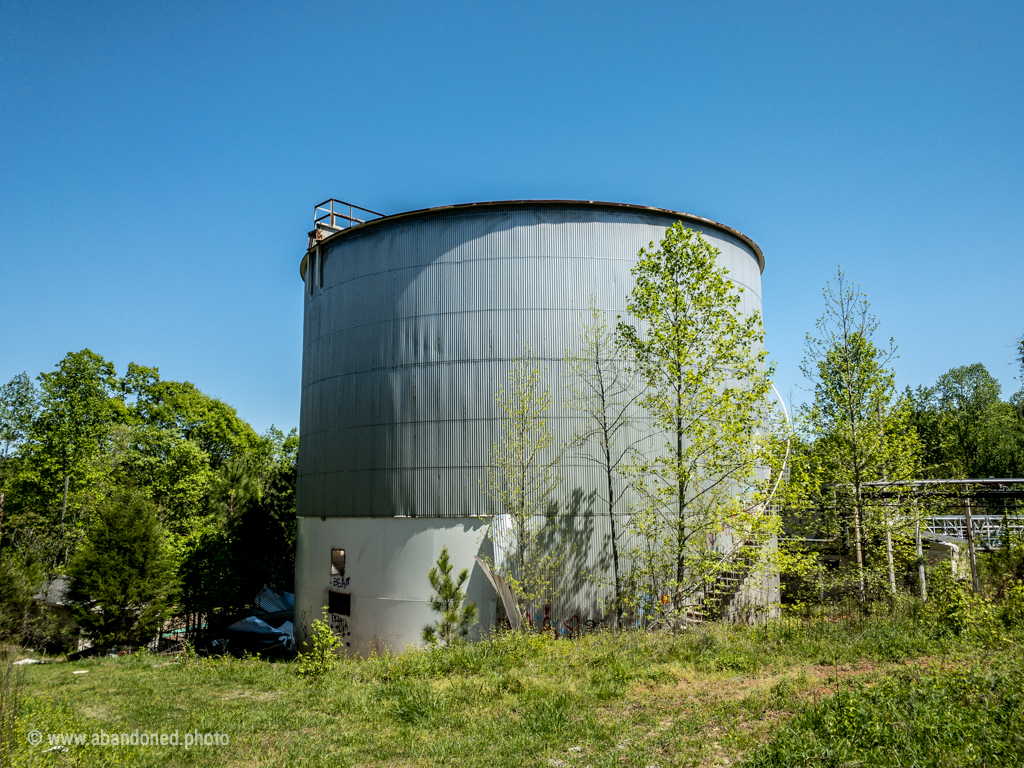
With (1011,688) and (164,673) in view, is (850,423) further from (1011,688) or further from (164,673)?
(164,673)

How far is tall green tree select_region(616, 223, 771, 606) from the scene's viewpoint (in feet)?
49.6

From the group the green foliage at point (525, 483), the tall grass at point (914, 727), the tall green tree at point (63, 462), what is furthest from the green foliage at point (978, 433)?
the tall green tree at point (63, 462)

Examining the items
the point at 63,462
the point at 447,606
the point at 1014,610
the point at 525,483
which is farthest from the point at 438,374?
the point at 63,462

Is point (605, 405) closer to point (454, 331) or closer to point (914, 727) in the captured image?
point (454, 331)

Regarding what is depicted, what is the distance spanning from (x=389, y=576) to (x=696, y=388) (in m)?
10.4

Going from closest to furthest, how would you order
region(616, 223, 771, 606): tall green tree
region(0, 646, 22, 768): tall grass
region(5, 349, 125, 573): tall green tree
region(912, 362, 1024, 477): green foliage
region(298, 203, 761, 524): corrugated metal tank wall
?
region(0, 646, 22, 768): tall grass, region(616, 223, 771, 606): tall green tree, region(298, 203, 761, 524): corrugated metal tank wall, region(5, 349, 125, 573): tall green tree, region(912, 362, 1024, 477): green foliage

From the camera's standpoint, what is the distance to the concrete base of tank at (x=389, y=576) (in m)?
17.8

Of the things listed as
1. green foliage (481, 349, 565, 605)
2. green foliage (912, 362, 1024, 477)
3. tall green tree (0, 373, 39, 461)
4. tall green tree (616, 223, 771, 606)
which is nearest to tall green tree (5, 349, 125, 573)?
tall green tree (0, 373, 39, 461)

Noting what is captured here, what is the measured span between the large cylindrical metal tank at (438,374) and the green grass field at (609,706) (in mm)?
4349

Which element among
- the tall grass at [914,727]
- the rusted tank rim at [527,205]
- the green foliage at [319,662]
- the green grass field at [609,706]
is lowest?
the green foliage at [319,662]

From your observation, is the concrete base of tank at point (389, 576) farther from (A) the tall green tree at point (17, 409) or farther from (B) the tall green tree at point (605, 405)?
(A) the tall green tree at point (17, 409)

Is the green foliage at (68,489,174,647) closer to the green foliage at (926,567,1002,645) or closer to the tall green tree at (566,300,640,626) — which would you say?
the tall green tree at (566,300,640,626)

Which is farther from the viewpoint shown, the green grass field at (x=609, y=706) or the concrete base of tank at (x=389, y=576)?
the concrete base of tank at (x=389, y=576)

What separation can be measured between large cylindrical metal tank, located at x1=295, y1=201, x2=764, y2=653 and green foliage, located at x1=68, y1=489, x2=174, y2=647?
578 centimetres
